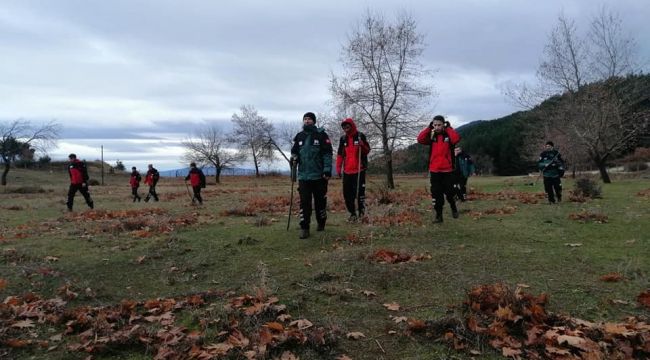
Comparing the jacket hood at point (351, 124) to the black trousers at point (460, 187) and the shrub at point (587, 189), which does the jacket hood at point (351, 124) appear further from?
the shrub at point (587, 189)

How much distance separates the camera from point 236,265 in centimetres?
723

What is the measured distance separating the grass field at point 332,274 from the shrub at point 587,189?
228 inches

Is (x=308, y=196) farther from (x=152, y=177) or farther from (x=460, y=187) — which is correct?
(x=152, y=177)

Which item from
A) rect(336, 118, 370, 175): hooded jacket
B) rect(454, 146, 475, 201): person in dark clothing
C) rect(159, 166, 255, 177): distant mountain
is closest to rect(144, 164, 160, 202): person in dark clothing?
rect(454, 146, 475, 201): person in dark clothing

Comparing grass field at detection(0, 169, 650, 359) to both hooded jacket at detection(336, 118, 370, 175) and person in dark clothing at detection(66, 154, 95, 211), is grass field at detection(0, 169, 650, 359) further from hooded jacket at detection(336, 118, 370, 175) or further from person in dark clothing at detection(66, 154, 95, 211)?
person in dark clothing at detection(66, 154, 95, 211)

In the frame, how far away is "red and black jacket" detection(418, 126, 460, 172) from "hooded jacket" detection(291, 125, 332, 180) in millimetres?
1983

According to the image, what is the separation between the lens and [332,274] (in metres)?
6.17

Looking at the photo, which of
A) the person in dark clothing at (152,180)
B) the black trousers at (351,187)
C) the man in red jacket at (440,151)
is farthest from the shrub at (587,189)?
the person in dark clothing at (152,180)

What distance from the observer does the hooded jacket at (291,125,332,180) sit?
8.95 m

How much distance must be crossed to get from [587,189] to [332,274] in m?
14.1

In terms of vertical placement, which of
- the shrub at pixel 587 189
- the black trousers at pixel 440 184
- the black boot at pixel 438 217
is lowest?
the black boot at pixel 438 217

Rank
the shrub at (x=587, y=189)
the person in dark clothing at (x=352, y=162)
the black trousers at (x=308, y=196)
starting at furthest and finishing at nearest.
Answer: the shrub at (x=587, y=189) → the person in dark clothing at (x=352, y=162) → the black trousers at (x=308, y=196)

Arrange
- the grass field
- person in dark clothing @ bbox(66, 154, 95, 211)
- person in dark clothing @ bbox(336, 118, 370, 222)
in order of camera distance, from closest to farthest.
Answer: the grass field
person in dark clothing @ bbox(336, 118, 370, 222)
person in dark clothing @ bbox(66, 154, 95, 211)

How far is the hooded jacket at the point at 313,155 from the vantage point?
8.95 meters
